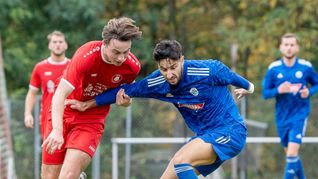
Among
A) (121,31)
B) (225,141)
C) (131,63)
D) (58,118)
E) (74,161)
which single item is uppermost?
(121,31)

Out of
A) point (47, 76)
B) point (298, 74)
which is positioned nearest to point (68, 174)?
point (47, 76)

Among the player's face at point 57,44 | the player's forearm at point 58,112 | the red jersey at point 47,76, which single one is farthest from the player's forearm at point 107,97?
the player's face at point 57,44

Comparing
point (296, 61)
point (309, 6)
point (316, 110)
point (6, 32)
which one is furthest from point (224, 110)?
point (6, 32)

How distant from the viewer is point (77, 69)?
7914mm

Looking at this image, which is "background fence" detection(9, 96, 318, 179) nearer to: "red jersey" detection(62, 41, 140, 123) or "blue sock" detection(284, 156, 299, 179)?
"blue sock" detection(284, 156, 299, 179)

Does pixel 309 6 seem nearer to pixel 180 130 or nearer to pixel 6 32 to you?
pixel 180 130

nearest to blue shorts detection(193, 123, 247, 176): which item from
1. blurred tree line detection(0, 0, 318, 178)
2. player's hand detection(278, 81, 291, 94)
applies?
player's hand detection(278, 81, 291, 94)

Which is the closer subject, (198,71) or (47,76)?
(198,71)

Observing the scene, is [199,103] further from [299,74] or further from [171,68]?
[299,74]

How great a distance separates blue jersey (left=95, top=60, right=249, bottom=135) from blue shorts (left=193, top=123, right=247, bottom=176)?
0.06 metres

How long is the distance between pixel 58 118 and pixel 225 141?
4.77ft

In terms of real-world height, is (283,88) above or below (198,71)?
below

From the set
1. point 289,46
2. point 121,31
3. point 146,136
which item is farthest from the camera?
point 146,136

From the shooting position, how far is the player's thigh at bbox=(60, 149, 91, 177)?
27.1ft
